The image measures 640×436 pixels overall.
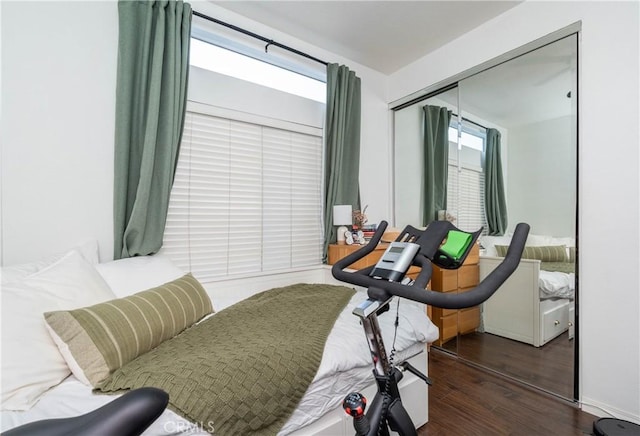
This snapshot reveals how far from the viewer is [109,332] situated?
1.07m

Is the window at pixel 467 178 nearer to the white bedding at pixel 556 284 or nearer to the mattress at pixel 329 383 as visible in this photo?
the white bedding at pixel 556 284

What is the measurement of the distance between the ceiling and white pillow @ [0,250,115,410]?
2.26 metres

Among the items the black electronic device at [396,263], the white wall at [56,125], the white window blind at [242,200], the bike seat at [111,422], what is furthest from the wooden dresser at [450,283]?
the bike seat at [111,422]

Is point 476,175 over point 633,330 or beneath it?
over

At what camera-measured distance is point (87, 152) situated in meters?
1.87

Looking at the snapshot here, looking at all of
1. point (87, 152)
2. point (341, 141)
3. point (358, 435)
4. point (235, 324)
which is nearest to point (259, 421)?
point (358, 435)

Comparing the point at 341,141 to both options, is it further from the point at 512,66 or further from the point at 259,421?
the point at 259,421

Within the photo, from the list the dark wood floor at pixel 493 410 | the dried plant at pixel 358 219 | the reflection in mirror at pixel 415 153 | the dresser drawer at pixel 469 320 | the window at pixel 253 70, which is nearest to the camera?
the dark wood floor at pixel 493 410

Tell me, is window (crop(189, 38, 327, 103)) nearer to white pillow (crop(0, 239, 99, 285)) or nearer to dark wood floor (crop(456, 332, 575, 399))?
white pillow (crop(0, 239, 99, 285))

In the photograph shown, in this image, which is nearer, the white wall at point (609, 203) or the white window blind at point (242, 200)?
the white wall at point (609, 203)

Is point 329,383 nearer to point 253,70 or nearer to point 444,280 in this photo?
point 444,280

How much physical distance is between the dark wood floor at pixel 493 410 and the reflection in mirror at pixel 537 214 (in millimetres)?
154

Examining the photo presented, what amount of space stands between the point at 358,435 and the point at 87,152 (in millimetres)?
2115

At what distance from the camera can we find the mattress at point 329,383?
2.91 ft
